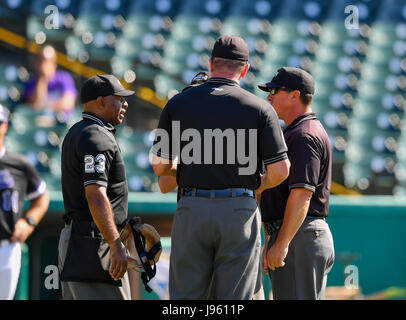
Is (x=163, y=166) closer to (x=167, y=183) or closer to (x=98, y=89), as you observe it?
(x=167, y=183)

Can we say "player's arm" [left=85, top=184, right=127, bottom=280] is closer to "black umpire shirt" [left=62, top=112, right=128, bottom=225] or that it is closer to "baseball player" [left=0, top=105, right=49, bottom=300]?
"black umpire shirt" [left=62, top=112, right=128, bottom=225]

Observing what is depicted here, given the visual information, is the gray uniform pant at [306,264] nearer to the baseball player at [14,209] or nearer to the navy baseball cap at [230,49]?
the navy baseball cap at [230,49]

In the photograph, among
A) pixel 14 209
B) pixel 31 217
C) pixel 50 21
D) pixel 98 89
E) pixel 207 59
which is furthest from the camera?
pixel 207 59

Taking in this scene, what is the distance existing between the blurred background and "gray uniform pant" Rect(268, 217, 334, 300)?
A: 13.3 ft

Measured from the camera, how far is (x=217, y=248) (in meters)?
3.53

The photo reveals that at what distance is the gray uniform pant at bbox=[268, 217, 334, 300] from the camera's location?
13.0 ft

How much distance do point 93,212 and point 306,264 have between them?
117cm

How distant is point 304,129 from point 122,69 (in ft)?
19.1

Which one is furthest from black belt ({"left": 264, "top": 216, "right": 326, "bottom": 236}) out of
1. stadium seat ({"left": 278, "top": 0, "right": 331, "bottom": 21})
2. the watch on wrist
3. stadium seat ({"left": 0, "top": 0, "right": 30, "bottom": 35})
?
stadium seat ({"left": 278, "top": 0, "right": 331, "bottom": 21})

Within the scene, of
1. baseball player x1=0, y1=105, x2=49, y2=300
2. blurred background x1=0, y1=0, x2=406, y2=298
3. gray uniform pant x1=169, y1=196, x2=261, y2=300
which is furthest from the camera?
blurred background x1=0, y1=0, x2=406, y2=298

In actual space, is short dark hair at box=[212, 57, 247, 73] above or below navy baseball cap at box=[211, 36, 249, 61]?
below

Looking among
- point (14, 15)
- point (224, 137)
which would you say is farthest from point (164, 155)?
point (14, 15)
